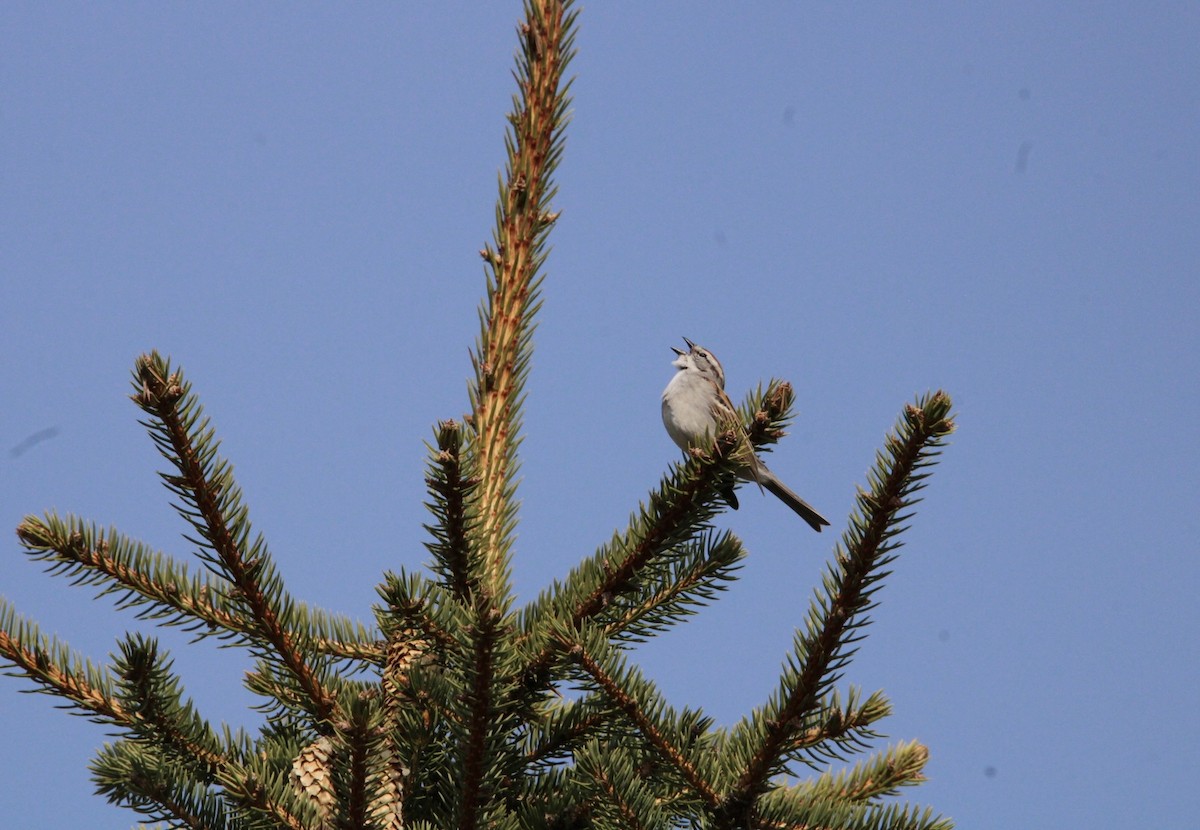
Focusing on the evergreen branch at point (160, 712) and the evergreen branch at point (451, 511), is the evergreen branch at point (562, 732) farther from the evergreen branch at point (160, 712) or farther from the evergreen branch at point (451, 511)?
the evergreen branch at point (160, 712)

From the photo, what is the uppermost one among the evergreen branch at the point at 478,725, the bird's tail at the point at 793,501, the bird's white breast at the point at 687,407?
the bird's white breast at the point at 687,407

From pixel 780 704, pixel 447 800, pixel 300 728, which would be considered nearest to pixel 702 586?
pixel 780 704

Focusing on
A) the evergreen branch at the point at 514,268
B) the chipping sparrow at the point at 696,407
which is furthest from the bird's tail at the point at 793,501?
the evergreen branch at the point at 514,268

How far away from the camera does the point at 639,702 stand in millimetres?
3031

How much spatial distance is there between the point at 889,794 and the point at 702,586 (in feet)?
3.02

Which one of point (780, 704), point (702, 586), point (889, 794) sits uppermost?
point (702, 586)

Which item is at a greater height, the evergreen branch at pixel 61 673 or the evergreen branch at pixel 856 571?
the evergreen branch at pixel 856 571

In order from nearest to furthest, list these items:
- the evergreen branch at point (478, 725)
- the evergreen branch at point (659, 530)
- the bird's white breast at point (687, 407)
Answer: the evergreen branch at point (478, 725)
the evergreen branch at point (659, 530)
the bird's white breast at point (687, 407)

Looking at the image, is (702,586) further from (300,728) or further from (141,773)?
(141,773)

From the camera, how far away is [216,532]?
3.01 m

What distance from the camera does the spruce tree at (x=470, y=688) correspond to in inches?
113

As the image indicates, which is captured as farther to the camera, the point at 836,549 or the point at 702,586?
the point at 702,586

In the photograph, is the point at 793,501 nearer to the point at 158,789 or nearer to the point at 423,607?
the point at 423,607

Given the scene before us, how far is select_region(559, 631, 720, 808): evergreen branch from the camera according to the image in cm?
298
